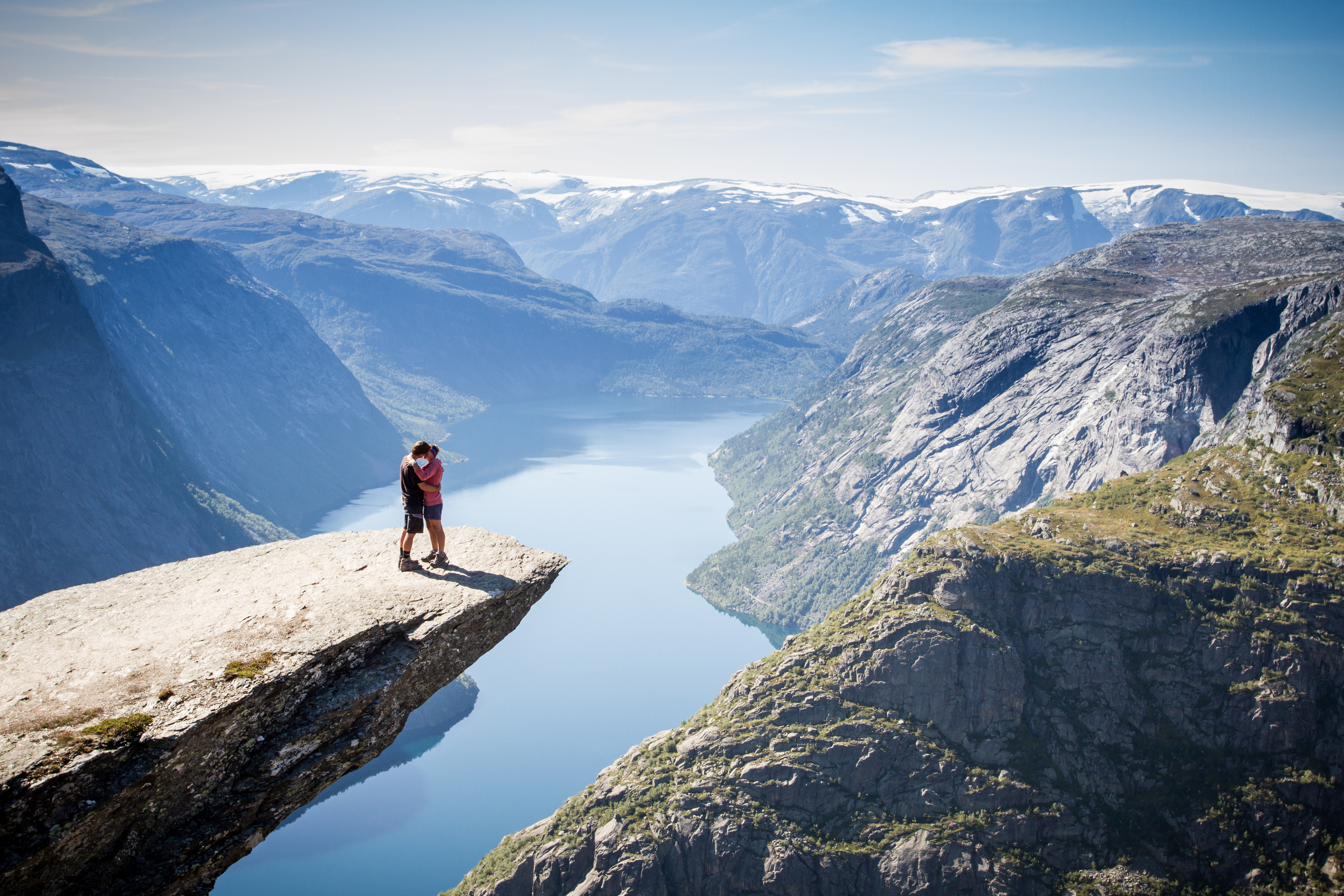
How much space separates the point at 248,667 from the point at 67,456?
155 meters

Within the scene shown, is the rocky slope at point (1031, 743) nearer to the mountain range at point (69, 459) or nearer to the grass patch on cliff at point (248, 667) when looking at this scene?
the grass patch on cliff at point (248, 667)

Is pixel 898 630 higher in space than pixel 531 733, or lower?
higher

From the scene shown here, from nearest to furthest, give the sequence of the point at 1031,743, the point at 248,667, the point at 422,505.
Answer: the point at 248,667, the point at 422,505, the point at 1031,743

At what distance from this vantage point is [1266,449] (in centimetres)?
7612

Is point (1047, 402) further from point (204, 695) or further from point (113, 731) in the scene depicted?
point (113, 731)

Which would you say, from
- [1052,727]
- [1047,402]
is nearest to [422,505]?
[1052,727]

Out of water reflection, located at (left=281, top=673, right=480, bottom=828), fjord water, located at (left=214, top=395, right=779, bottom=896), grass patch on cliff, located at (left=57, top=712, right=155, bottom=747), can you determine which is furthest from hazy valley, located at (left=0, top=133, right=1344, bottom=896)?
fjord water, located at (left=214, top=395, right=779, bottom=896)

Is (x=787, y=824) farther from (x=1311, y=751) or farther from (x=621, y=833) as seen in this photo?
(x=1311, y=751)

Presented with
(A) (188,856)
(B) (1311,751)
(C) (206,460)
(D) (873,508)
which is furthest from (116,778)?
(C) (206,460)

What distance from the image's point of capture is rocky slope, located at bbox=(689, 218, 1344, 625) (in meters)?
107

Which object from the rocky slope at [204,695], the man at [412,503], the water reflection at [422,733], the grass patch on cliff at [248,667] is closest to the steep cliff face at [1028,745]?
the man at [412,503]

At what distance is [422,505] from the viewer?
692 inches

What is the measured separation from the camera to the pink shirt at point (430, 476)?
1745cm

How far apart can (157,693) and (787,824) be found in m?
51.2
